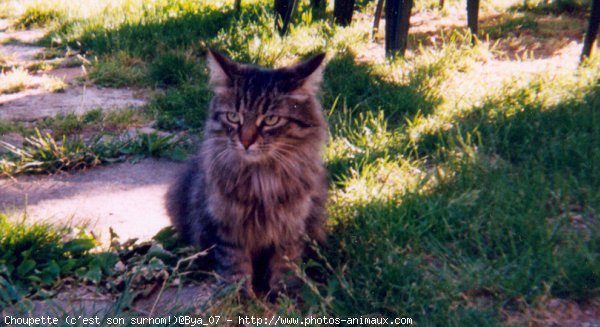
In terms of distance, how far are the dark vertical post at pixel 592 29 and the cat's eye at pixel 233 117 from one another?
2.98 m

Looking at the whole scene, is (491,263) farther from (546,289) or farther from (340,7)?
(340,7)

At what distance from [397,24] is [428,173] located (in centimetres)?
202

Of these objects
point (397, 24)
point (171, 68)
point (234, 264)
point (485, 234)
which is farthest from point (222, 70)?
point (171, 68)

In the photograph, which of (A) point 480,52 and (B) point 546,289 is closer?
(B) point 546,289

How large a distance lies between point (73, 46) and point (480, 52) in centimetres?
431

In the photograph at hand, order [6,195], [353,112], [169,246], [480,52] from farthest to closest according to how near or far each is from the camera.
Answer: [480,52]
[353,112]
[6,195]
[169,246]

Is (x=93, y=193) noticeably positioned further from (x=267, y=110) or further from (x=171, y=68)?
(x=171, y=68)

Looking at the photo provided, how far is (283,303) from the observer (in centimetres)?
204

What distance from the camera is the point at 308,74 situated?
7.40ft

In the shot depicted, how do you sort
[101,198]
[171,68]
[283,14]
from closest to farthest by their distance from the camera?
1. [101,198]
2. [171,68]
3. [283,14]

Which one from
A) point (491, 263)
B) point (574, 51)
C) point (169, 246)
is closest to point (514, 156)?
point (491, 263)

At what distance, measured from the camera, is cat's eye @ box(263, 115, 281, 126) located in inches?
88.9

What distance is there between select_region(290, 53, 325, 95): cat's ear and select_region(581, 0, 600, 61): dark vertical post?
8.70 ft

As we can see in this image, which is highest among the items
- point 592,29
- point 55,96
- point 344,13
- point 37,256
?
point 344,13
